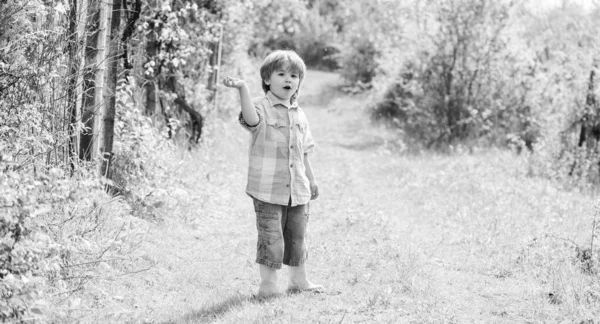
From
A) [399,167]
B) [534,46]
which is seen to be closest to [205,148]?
[399,167]

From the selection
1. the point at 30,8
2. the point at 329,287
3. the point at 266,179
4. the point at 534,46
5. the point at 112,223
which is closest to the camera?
the point at 30,8

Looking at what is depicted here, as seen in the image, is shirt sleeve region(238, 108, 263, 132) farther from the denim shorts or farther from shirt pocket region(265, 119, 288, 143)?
the denim shorts

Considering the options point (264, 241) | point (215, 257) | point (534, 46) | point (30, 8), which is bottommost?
point (215, 257)

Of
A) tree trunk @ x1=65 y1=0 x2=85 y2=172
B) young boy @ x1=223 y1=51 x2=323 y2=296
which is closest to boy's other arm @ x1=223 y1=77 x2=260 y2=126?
young boy @ x1=223 y1=51 x2=323 y2=296

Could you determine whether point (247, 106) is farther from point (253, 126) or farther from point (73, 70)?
point (73, 70)

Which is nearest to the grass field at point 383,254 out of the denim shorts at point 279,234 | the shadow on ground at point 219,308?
the shadow on ground at point 219,308

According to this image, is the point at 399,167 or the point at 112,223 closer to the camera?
the point at 112,223

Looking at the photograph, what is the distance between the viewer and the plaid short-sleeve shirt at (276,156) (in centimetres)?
425

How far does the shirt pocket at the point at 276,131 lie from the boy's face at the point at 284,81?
184mm

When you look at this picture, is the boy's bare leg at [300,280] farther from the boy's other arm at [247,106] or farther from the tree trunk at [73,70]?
the tree trunk at [73,70]

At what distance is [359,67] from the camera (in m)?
26.0

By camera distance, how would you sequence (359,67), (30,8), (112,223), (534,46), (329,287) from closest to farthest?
(30,8) → (329,287) → (112,223) → (534,46) → (359,67)

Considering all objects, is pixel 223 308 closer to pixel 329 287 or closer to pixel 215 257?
pixel 329 287

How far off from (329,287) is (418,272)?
78 cm
